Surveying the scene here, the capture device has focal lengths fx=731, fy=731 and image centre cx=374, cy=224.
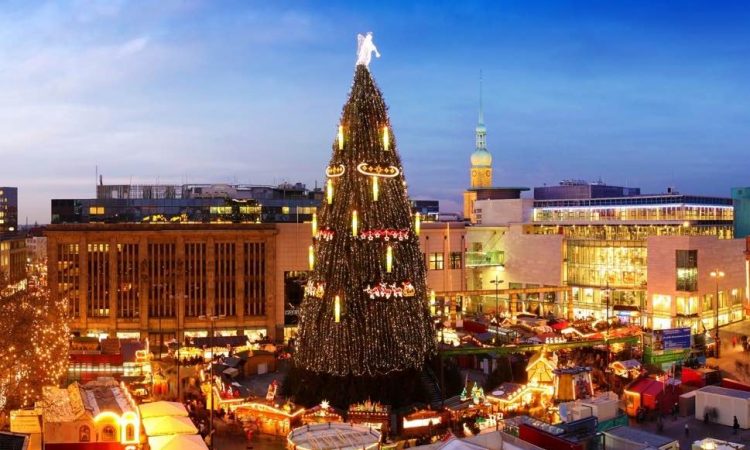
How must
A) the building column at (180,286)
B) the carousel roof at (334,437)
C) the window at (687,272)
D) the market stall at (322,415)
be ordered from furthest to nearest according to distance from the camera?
the window at (687,272) < the building column at (180,286) < the market stall at (322,415) < the carousel roof at (334,437)

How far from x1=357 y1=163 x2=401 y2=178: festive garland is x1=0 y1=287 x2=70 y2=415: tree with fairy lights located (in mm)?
17629

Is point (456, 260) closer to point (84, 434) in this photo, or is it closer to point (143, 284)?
point (143, 284)

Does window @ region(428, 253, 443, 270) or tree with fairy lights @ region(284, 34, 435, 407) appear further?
window @ region(428, 253, 443, 270)

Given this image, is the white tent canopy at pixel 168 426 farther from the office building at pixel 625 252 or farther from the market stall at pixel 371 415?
the office building at pixel 625 252

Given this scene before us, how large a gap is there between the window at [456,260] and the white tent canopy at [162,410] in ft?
152

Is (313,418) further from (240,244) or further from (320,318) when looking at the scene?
(240,244)

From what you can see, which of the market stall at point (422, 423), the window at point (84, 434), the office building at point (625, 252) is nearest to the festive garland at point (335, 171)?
the market stall at point (422, 423)

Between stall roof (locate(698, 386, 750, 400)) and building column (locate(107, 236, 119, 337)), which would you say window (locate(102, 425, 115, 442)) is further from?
building column (locate(107, 236, 119, 337))

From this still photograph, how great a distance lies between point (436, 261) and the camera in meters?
76.2

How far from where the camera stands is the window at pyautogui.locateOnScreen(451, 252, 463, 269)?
77.1 metres

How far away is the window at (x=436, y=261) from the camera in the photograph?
75.9 meters

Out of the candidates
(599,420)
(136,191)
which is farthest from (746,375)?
(136,191)

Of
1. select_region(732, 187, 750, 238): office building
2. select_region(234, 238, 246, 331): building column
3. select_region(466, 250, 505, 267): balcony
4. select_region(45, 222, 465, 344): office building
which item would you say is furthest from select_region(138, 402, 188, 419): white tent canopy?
select_region(732, 187, 750, 238): office building

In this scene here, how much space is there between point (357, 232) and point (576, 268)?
48.3 m
